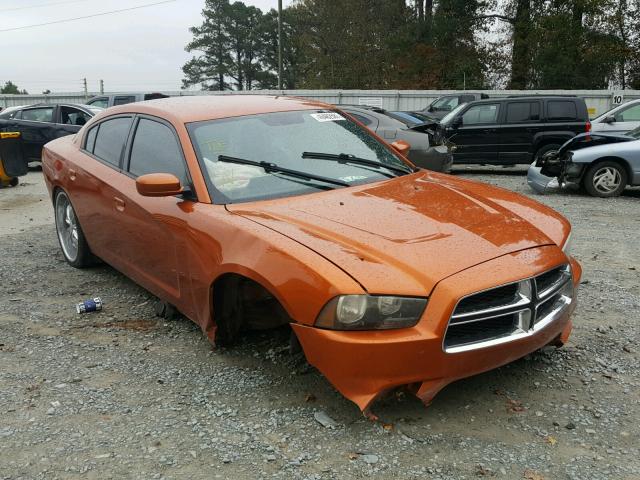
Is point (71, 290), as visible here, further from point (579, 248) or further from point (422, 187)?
point (579, 248)

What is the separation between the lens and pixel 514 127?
12.7 metres

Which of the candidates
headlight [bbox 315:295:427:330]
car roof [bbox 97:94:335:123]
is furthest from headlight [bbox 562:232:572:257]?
car roof [bbox 97:94:335:123]

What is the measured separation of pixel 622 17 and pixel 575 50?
261 centimetres

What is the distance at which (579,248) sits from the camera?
6.23 m

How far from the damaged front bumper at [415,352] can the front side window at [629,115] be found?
10760mm

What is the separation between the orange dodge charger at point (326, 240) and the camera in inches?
108

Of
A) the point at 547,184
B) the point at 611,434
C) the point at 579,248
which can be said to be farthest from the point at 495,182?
the point at 611,434

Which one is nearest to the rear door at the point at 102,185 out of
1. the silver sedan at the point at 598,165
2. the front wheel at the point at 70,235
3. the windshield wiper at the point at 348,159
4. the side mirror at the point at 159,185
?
the front wheel at the point at 70,235

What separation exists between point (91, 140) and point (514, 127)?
9.62 m

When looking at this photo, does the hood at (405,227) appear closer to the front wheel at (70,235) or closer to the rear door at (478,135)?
the front wheel at (70,235)

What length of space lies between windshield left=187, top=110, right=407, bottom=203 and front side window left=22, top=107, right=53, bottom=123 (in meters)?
11.4

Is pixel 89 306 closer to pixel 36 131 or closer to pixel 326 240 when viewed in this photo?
pixel 326 240

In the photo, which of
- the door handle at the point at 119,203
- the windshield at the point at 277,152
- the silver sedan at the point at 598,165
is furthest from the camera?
the silver sedan at the point at 598,165

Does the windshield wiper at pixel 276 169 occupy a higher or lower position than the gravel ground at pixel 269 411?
higher
